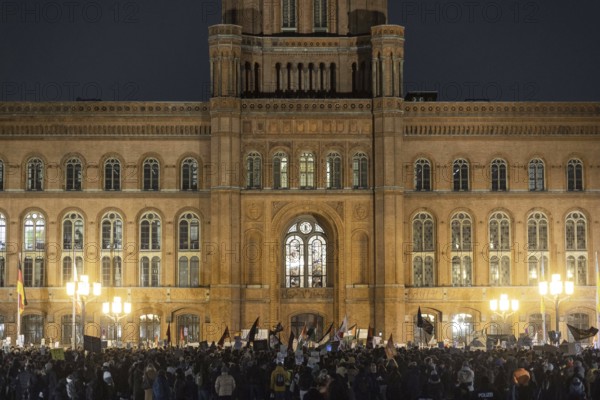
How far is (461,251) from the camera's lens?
8131cm

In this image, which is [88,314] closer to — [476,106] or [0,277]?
[0,277]

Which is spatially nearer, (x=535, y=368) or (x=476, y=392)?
(x=476, y=392)

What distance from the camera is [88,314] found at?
7975 centimetres

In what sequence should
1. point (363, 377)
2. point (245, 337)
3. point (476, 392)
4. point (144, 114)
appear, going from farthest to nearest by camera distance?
point (144, 114)
point (245, 337)
point (363, 377)
point (476, 392)

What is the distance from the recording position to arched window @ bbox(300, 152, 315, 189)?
80.4 meters

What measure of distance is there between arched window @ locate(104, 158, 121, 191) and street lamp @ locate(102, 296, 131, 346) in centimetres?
872

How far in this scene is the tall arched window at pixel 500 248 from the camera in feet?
267

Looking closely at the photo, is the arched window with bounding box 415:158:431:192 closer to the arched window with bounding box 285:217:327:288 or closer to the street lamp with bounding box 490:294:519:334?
the arched window with bounding box 285:217:327:288

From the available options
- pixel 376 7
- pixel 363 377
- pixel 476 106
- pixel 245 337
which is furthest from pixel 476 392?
pixel 376 7

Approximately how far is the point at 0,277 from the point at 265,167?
741 inches

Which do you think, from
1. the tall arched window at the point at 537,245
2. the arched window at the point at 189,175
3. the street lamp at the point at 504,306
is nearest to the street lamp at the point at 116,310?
the arched window at the point at 189,175

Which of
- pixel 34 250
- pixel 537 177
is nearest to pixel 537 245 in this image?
pixel 537 177

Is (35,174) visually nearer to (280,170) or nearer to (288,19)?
(280,170)

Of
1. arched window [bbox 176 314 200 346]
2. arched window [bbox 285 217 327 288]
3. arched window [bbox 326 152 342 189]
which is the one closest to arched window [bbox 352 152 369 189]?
arched window [bbox 326 152 342 189]
